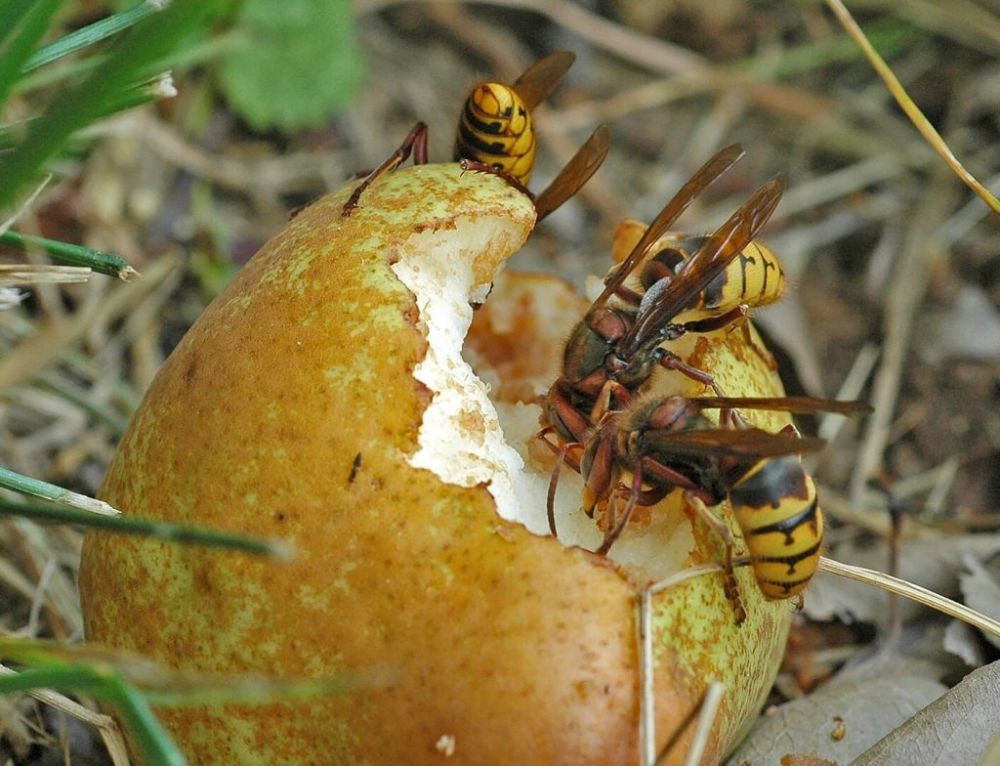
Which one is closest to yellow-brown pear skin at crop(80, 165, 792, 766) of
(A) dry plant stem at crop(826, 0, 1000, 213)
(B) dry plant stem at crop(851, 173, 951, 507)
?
(A) dry plant stem at crop(826, 0, 1000, 213)

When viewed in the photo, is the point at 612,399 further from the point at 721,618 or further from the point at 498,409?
the point at 721,618

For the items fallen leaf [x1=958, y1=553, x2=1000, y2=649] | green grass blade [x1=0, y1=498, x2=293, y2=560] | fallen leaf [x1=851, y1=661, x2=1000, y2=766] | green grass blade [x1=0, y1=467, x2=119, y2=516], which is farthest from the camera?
fallen leaf [x1=958, y1=553, x2=1000, y2=649]

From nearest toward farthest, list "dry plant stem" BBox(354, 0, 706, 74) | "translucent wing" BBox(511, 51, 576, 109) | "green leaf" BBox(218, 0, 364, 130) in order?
1. "translucent wing" BBox(511, 51, 576, 109)
2. "green leaf" BBox(218, 0, 364, 130)
3. "dry plant stem" BBox(354, 0, 706, 74)

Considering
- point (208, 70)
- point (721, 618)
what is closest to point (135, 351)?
point (208, 70)

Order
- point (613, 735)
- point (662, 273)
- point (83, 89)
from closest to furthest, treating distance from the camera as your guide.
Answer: point (83, 89) < point (613, 735) < point (662, 273)

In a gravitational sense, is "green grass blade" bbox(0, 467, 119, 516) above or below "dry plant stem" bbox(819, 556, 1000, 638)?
above

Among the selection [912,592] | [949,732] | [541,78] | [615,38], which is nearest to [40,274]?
[541,78]

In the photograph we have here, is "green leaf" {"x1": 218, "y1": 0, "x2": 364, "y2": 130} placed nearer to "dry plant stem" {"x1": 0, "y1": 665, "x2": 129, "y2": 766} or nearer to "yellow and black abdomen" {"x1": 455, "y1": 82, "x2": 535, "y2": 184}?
"yellow and black abdomen" {"x1": 455, "y1": 82, "x2": 535, "y2": 184}

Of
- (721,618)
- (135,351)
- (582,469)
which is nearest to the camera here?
(721,618)
